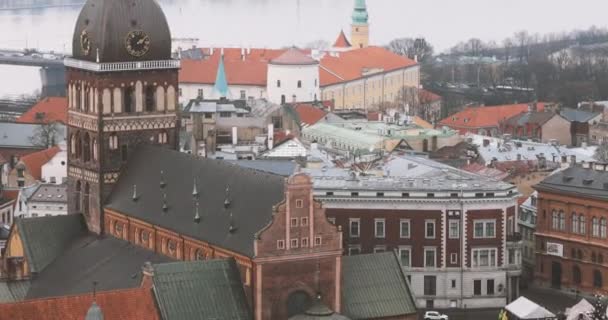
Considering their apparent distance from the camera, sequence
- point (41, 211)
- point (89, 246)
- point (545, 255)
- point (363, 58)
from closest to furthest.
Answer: point (89, 246), point (545, 255), point (41, 211), point (363, 58)

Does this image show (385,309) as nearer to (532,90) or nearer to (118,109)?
(118,109)

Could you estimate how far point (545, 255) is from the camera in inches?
2061

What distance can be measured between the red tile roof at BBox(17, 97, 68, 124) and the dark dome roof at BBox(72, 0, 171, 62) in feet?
109

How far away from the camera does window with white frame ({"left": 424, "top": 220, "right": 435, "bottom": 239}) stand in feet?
164

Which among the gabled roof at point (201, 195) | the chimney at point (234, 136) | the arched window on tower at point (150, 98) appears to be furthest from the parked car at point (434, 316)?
the chimney at point (234, 136)

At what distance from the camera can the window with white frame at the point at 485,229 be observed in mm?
50156

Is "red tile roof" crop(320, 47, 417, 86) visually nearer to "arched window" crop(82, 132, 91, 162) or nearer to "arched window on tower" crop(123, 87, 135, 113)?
"arched window" crop(82, 132, 91, 162)

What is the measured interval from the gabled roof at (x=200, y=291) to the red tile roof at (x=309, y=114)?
41.3m

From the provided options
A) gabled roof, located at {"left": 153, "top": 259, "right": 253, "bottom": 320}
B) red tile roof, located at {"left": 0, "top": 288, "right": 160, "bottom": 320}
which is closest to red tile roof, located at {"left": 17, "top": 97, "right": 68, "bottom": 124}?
gabled roof, located at {"left": 153, "top": 259, "right": 253, "bottom": 320}

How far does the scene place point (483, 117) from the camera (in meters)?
86.2

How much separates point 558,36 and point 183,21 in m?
45.8

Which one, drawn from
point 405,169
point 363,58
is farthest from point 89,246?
point 363,58

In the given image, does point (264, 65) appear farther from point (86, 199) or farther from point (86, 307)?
point (86, 307)

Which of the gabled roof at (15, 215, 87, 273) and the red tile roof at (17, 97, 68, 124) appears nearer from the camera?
the gabled roof at (15, 215, 87, 273)
